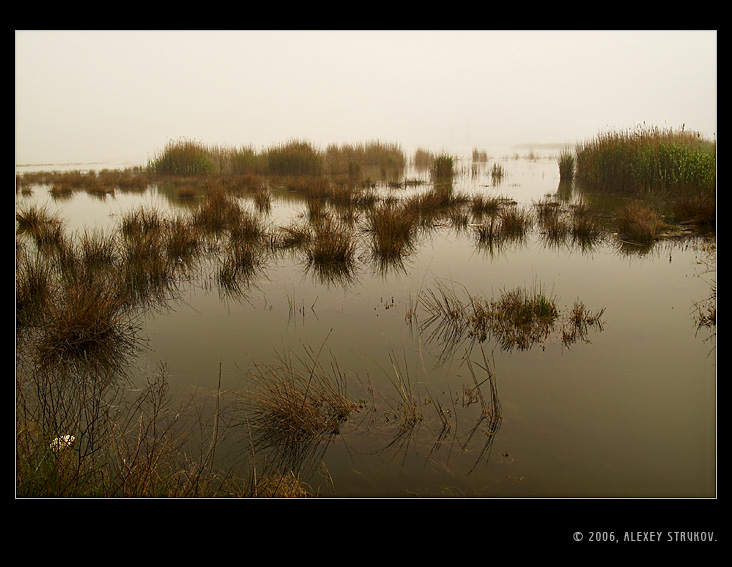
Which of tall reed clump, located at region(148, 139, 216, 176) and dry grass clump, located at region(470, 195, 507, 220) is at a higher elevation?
tall reed clump, located at region(148, 139, 216, 176)

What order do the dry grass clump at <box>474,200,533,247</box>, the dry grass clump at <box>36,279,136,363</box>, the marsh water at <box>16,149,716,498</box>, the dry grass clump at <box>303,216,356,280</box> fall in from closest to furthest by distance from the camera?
the marsh water at <box>16,149,716,498</box> → the dry grass clump at <box>36,279,136,363</box> → the dry grass clump at <box>303,216,356,280</box> → the dry grass clump at <box>474,200,533,247</box>

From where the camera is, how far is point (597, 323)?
187 inches

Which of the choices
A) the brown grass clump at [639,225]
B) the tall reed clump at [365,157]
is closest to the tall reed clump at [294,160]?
the tall reed clump at [365,157]

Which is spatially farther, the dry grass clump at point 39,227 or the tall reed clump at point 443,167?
the tall reed clump at point 443,167

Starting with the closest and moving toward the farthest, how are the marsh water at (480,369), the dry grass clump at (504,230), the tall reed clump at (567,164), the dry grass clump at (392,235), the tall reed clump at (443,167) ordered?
the marsh water at (480,369), the dry grass clump at (392,235), the dry grass clump at (504,230), the tall reed clump at (567,164), the tall reed clump at (443,167)

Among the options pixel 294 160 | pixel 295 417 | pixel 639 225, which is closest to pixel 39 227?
pixel 295 417

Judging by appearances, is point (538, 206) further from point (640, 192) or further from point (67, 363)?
point (67, 363)

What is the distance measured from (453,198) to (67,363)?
9779 mm

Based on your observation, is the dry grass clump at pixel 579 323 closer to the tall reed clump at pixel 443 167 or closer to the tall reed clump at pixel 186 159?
the tall reed clump at pixel 443 167

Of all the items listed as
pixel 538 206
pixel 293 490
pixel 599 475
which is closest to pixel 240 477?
pixel 293 490

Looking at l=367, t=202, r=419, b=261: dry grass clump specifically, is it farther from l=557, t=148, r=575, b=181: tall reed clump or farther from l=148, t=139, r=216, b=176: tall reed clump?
l=148, t=139, r=216, b=176: tall reed clump

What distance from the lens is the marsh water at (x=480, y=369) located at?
2779 mm

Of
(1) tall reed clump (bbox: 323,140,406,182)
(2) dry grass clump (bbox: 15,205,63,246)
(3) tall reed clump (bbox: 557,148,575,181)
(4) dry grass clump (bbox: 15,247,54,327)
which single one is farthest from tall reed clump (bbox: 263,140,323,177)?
(4) dry grass clump (bbox: 15,247,54,327)

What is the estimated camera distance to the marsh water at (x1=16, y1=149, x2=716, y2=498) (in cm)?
278
